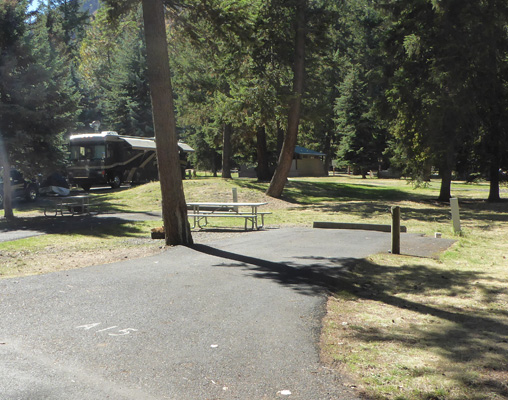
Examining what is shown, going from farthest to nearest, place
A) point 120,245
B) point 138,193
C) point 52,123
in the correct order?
point 138,193
point 52,123
point 120,245

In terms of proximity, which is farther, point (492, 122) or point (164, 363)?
point (492, 122)

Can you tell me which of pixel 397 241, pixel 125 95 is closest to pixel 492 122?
pixel 397 241

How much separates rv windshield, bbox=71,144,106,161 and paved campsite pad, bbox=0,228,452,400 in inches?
969

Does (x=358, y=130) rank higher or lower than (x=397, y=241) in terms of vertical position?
higher

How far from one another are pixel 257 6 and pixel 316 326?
19.5 m

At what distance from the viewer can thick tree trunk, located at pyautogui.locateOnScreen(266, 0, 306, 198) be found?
24.3 meters

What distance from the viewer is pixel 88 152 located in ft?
109

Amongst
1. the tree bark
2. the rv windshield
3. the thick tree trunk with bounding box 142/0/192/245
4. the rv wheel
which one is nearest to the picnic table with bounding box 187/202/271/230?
the thick tree trunk with bounding box 142/0/192/245

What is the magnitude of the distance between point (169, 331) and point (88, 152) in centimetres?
2943

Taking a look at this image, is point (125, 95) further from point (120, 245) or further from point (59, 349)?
point (59, 349)

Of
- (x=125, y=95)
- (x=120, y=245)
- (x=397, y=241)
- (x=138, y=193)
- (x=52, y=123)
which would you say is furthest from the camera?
(x=125, y=95)

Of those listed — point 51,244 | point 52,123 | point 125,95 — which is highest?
point 125,95

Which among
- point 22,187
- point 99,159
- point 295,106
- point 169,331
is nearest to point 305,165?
point 99,159

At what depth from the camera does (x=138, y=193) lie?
91.5 ft
